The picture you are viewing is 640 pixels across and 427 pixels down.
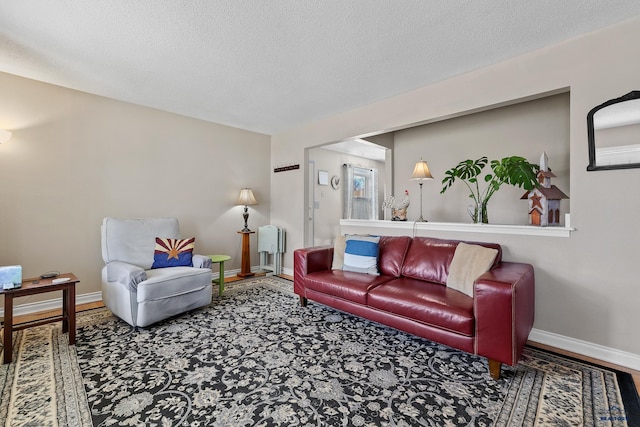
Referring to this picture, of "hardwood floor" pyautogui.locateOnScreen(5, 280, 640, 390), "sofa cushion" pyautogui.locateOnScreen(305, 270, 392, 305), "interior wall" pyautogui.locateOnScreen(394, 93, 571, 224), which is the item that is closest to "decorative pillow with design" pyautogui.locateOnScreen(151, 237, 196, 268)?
"hardwood floor" pyautogui.locateOnScreen(5, 280, 640, 390)

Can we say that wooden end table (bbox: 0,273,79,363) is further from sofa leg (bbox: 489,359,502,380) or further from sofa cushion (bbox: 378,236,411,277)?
sofa leg (bbox: 489,359,502,380)

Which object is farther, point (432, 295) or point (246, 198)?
point (246, 198)

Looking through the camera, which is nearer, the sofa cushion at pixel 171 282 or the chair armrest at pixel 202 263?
the sofa cushion at pixel 171 282

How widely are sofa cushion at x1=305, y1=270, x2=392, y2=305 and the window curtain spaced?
3354 mm

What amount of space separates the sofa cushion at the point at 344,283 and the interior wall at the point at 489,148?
6.36 ft

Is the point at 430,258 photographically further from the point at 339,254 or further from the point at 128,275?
the point at 128,275

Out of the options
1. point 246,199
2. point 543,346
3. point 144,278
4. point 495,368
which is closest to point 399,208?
point 543,346

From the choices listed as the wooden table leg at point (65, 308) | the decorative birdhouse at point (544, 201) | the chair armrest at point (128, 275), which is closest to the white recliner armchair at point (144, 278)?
the chair armrest at point (128, 275)

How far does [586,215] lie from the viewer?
2182mm

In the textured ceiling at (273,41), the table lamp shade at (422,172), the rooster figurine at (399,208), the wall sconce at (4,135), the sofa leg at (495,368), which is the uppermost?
the textured ceiling at (273,41)

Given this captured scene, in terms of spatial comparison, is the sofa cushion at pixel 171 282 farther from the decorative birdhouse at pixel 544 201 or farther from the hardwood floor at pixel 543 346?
the decorative birdhouse at pixel 544 201

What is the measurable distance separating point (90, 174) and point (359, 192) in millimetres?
4857

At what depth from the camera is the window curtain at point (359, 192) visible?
6326 millimetres

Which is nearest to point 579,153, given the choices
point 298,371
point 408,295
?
point 408,295
